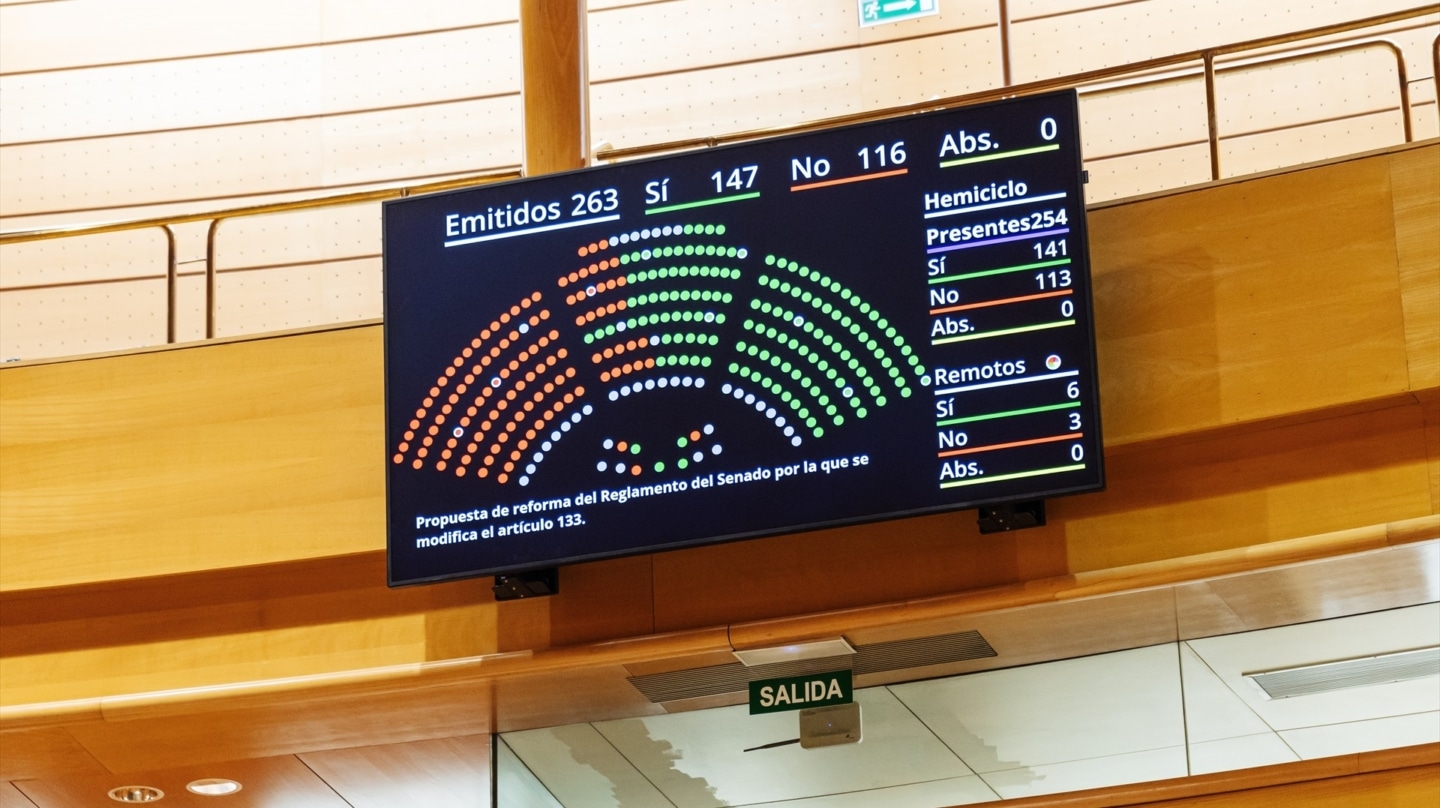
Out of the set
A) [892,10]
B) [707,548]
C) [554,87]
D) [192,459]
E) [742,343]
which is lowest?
[707,548]

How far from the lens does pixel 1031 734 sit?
17.3 ft

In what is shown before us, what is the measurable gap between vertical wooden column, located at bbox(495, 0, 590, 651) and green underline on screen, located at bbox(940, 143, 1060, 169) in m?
1.28

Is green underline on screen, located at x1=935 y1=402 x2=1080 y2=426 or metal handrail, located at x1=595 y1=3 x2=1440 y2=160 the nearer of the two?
green underline on screen, located at x1=935 y1=402 x2=1080 y2=426

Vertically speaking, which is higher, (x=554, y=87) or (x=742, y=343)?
(x=554, y=87)

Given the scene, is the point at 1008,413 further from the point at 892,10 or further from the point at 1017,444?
the point at 892,10

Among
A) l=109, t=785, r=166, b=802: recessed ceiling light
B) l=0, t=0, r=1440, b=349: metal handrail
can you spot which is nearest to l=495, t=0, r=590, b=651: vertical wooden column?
l=0, t=0, r=1440, b=349: metal handrail

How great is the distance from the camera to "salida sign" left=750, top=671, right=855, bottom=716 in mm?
4840

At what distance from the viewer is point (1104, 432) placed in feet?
14.7

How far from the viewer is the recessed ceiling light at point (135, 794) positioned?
5.79 m

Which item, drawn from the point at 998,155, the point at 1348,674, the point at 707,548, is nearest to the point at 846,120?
the point at 998,155

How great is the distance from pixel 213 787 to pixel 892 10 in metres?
4.04

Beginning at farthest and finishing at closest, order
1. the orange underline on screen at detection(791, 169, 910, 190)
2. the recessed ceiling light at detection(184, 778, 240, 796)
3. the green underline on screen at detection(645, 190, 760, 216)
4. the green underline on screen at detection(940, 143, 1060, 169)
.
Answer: the recessed ceiling light at detection(184, 778, 240, 796)
the green underline on screen at detection(645, 190, 760, 216)
the orange underline on screen at detection(791, 169, 910, 190)
the green underline on screen at detection(940, 143, 1060, 169)

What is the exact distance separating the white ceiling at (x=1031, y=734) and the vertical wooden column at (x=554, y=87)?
1720mm

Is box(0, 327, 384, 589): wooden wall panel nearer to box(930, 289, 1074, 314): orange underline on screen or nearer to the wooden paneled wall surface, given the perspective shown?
the wooden paneled wall surface
